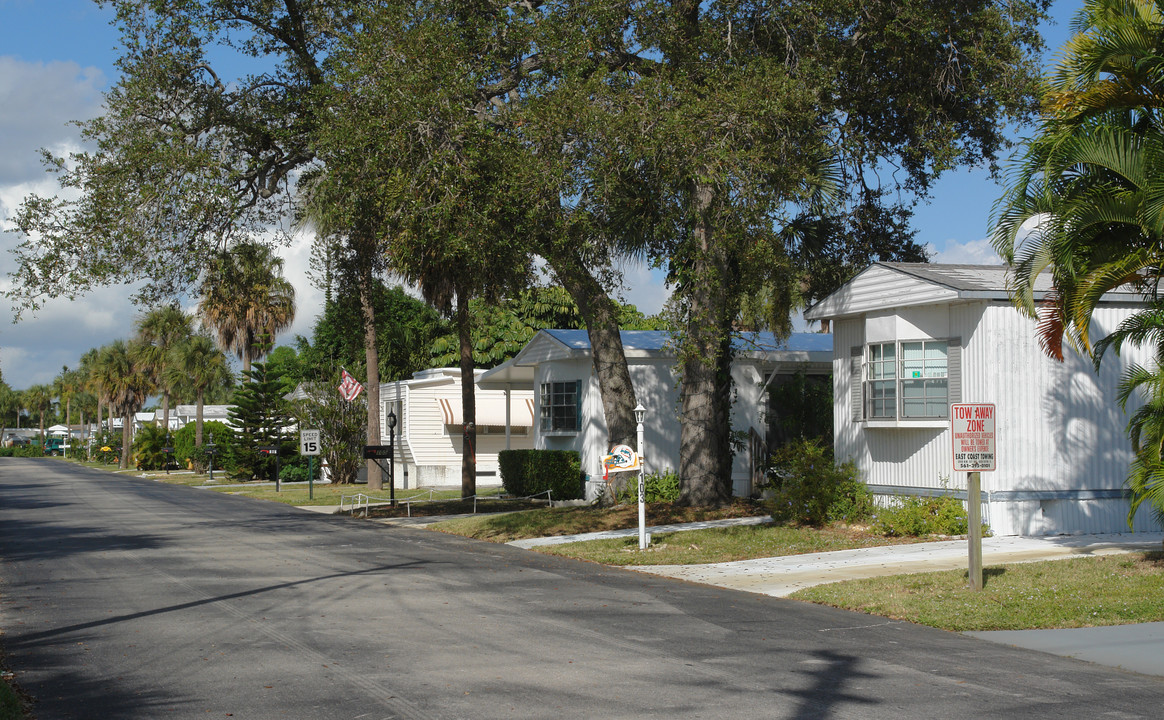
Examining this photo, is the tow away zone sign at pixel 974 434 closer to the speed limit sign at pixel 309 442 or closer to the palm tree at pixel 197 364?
the speed limit sign at pixel 309 442

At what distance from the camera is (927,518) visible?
645 inches

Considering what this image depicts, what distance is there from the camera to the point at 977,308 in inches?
636

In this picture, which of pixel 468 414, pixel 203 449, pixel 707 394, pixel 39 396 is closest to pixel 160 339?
pixel 203 449

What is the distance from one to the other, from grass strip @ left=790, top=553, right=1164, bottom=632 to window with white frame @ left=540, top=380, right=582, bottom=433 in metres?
13.7

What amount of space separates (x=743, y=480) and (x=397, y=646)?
16.0m

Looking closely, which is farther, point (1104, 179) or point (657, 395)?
point (657, 395)

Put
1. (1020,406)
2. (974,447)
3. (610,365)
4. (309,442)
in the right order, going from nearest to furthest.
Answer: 1. (974,447)
2. (1020,406)
3. (610,365)
4. (309,442)

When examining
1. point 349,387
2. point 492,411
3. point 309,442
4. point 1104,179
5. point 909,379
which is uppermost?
point 1104,179

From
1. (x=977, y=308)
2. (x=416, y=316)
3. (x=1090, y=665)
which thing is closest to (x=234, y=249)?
(x=977, y=308)

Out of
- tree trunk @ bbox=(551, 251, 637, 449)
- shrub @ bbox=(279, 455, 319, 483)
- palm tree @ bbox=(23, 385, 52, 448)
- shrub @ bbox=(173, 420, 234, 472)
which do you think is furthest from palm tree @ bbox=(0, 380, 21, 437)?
tree trunk @ bbox=(551, 251, 637, 449)

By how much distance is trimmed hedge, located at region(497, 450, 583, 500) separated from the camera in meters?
24.8

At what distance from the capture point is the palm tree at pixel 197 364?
57250mm

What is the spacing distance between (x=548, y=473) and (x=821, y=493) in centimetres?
894

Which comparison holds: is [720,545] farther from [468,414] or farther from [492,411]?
[492,411]
